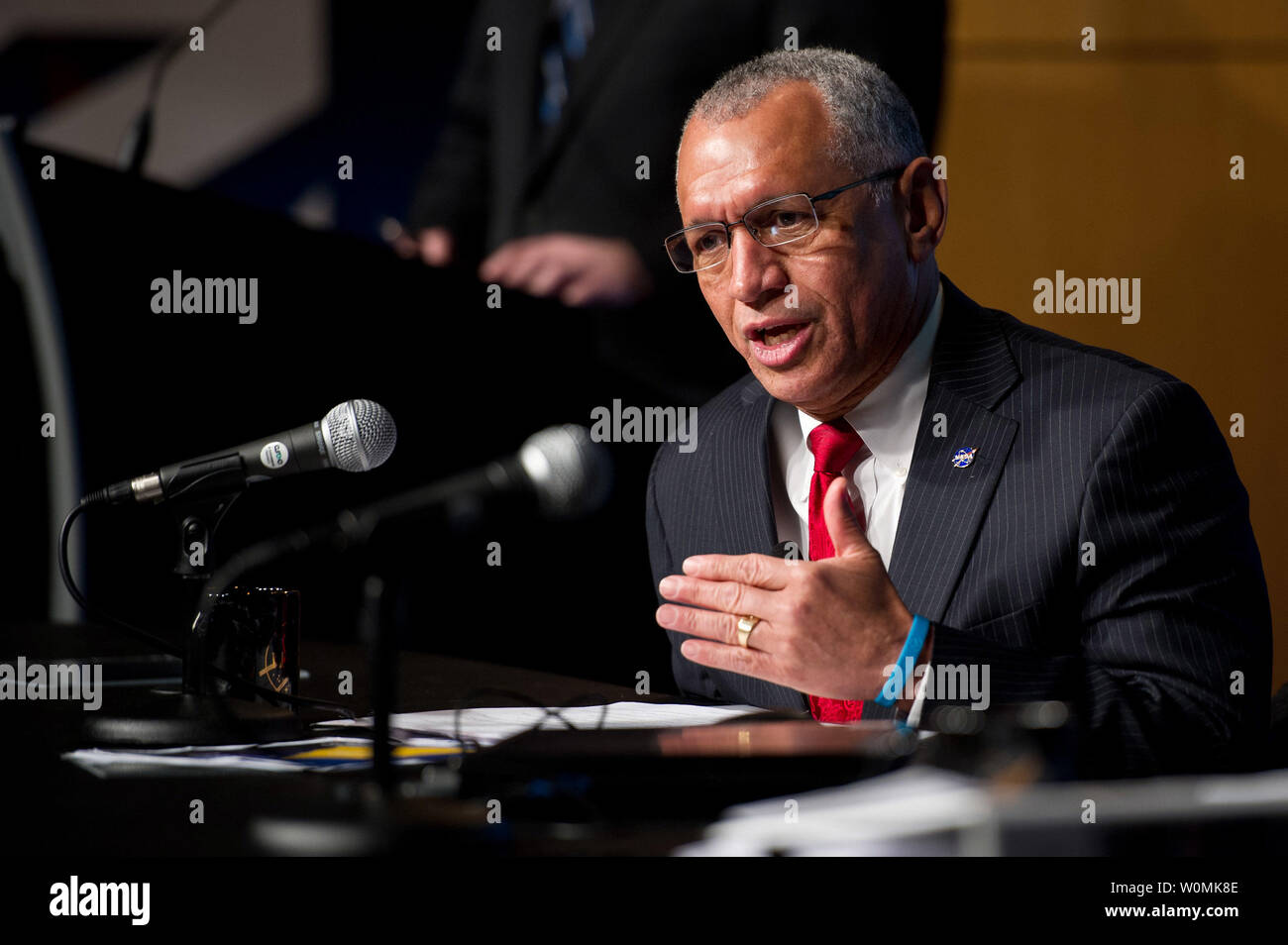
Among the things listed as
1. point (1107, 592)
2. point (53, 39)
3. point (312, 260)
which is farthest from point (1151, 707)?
point (53, 39)

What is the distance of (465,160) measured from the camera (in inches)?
99.3

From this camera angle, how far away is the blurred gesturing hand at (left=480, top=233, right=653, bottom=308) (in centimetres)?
229

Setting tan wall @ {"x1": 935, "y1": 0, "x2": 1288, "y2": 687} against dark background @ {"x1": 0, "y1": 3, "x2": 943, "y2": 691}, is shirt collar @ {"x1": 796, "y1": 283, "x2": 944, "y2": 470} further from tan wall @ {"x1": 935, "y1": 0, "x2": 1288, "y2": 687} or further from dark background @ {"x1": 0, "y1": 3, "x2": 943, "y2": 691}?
tan wall @ {"x1": 935, "y1": 0, "x2": 1288, "y2": 687}

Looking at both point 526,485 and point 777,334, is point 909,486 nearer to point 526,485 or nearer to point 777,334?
point 777,334

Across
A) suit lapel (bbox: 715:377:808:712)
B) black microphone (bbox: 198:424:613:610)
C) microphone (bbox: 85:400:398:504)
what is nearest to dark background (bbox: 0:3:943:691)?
suit lapel (bbox: 715:377:808:712)

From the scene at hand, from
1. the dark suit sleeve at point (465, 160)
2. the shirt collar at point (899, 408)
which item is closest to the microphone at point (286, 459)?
the shirt collar at point (899, 408)

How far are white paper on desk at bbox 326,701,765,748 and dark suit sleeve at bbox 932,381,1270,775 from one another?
25cm

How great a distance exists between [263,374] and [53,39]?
1268 mm

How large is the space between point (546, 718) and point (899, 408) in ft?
2.55

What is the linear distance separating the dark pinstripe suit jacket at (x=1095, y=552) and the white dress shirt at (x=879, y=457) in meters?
0.06

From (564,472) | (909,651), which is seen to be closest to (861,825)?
(564,472)

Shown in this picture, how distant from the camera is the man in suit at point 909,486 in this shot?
3.37ft

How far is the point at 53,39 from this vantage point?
8.42 feet
